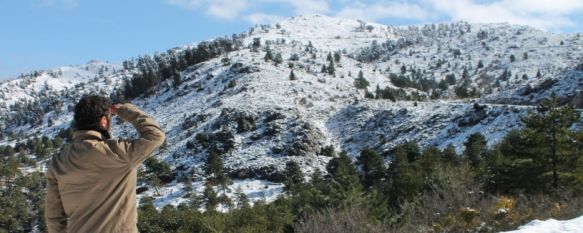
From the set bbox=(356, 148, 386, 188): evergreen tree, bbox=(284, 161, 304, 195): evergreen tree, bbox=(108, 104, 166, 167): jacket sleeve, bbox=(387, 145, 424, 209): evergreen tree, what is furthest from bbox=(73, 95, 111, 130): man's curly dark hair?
bbox=(284, 161, 304, 195): evergreen tree

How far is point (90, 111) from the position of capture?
3.89 meters

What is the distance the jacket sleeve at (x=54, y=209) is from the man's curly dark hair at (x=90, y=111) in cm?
45

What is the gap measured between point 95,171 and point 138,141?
0.38m

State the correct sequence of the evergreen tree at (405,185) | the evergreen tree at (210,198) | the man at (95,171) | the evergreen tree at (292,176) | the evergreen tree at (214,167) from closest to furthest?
the man at (95,171) < the evergreen tree at (405,185) < the evergreen tree at (210,198) < the evergreen tree at (292,176) < the evergreen tree at (214,167)

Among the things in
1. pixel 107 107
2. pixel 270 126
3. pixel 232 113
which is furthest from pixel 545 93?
pixel 107 107

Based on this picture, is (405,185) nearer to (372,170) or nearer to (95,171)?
(372,170)

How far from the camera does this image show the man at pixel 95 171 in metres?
3.85

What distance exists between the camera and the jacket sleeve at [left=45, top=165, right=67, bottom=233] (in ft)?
13.1

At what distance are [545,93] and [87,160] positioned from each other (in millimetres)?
80403

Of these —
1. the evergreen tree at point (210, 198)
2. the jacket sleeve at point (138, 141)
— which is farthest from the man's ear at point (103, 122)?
the evergreen tree at point (210, 198)

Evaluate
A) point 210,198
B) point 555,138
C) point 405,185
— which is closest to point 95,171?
point 555,138

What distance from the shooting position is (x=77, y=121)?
12.9ft

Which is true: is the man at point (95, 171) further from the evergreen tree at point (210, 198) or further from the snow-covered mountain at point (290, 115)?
the snow-covered mountain at point (290, 115)

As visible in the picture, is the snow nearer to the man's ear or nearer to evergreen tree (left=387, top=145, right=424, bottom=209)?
the man's ear
